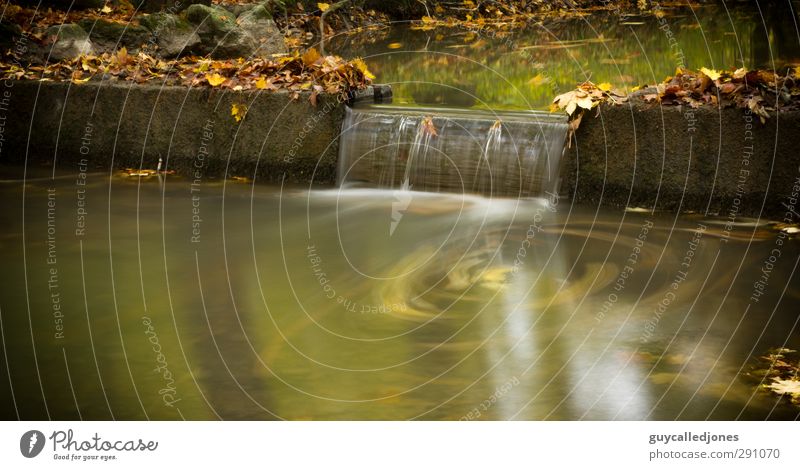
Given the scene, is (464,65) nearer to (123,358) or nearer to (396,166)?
(396,166)

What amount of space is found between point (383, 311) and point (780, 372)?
1.73m

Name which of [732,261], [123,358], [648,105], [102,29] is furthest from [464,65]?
[123,358]

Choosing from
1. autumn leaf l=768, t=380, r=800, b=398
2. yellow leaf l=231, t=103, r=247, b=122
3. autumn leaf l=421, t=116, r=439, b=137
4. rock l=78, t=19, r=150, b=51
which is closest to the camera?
autumn leaf l=768, t=380, r=800, b=398

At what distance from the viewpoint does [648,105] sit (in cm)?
558

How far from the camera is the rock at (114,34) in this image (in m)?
9.84

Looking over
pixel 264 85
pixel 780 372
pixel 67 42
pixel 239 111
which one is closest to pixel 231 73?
pixel 239 111

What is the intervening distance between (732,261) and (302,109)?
3.48 m

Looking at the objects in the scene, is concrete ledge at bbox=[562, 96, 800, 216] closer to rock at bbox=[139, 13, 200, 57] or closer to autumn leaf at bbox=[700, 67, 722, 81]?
autumn leaf at bbox=[700, 67, 722, 81]

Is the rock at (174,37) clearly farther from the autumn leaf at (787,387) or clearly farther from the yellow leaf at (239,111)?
the autumn leaf at (787,387)

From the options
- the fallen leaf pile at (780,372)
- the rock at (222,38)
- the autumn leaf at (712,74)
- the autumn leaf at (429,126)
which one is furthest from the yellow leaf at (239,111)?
the fallen leaf pile at (780,372)

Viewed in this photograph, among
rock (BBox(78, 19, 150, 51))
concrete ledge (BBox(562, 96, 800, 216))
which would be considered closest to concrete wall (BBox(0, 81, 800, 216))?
concrete ledge (BBox(562, 96, 800, 216))

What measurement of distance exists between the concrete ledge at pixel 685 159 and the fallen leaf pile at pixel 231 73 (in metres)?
2.06

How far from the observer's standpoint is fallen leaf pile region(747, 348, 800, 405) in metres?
2.99

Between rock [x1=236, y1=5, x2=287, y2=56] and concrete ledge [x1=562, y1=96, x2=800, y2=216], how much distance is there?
613 cm
